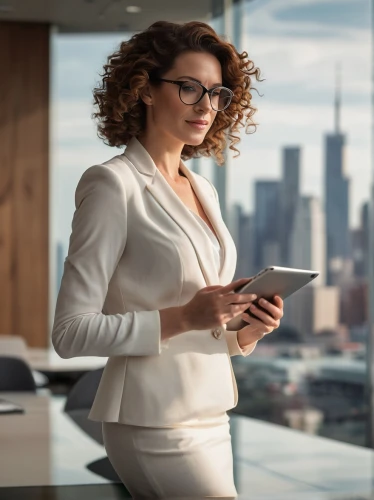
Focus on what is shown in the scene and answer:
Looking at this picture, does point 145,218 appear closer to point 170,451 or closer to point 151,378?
point 151,378

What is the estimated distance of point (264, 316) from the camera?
1497mm

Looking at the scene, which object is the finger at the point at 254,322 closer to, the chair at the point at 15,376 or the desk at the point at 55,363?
the chair at the point at 15,376

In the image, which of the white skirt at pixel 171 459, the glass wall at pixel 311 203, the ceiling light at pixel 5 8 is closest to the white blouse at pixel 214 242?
the white skirt at pixel 171 459

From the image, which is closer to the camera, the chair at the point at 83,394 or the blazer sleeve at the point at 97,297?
the blazer sleeve at the point at 97,297

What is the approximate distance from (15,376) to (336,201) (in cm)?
281

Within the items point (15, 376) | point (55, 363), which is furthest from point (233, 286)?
point (55, 363)

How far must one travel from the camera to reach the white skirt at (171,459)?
147cm

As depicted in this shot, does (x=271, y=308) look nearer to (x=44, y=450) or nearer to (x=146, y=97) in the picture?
(x=146, y=97)

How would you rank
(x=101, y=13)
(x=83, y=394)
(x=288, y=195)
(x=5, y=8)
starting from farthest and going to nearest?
(x=101, y=13) → (x=5, y=8) → (x=288, y=195) → (x=83, y=394)

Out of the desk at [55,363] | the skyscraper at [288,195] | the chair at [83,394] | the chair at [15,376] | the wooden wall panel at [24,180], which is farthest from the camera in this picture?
the wooden wall panel at [24,180]

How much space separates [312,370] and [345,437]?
50 cm

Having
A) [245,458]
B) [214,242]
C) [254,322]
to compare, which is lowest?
[245,458]

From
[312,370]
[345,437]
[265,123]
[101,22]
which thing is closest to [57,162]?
[101,22]

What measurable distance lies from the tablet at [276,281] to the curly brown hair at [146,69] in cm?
36
